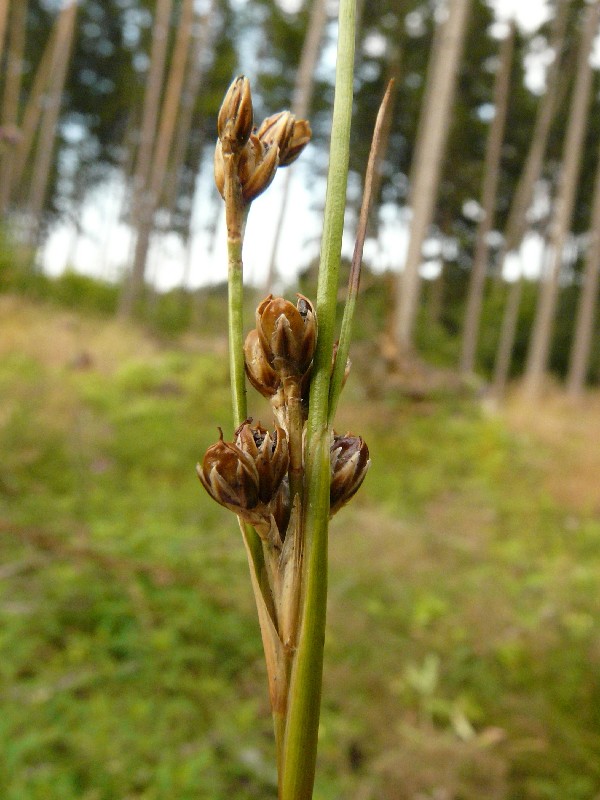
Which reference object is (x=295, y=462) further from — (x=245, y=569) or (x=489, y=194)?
(x=489, y=194)

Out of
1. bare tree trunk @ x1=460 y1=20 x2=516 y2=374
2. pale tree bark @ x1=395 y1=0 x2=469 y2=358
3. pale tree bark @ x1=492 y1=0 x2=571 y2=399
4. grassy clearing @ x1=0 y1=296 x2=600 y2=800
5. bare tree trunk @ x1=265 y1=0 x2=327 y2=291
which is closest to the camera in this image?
grassy clearing @ x1=0 y1=296 x2=600 y2=800

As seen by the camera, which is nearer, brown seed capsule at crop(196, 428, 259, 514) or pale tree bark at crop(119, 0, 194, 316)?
brown seed capsule at crop(196, 428, 259, 514)

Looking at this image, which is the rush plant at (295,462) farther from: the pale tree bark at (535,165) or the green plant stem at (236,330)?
the pale tree bark at (535,165)

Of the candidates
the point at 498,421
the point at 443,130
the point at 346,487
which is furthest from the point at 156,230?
the point at 346,487

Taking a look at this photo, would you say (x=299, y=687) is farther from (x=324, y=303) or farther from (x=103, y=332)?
(x=103, y=332)

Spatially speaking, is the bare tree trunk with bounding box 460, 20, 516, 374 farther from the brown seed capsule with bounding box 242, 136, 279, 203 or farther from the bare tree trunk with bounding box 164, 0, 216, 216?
the brown seed capsule with bounding box 242, 136, 279, 203

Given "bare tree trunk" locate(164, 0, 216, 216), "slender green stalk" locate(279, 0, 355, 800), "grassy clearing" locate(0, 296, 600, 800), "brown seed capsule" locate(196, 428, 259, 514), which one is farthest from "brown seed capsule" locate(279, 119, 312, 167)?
"bare tree trunk" locate(164, 0, 216, 216)

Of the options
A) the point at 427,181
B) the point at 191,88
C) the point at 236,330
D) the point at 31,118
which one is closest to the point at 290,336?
the point at 236,330
